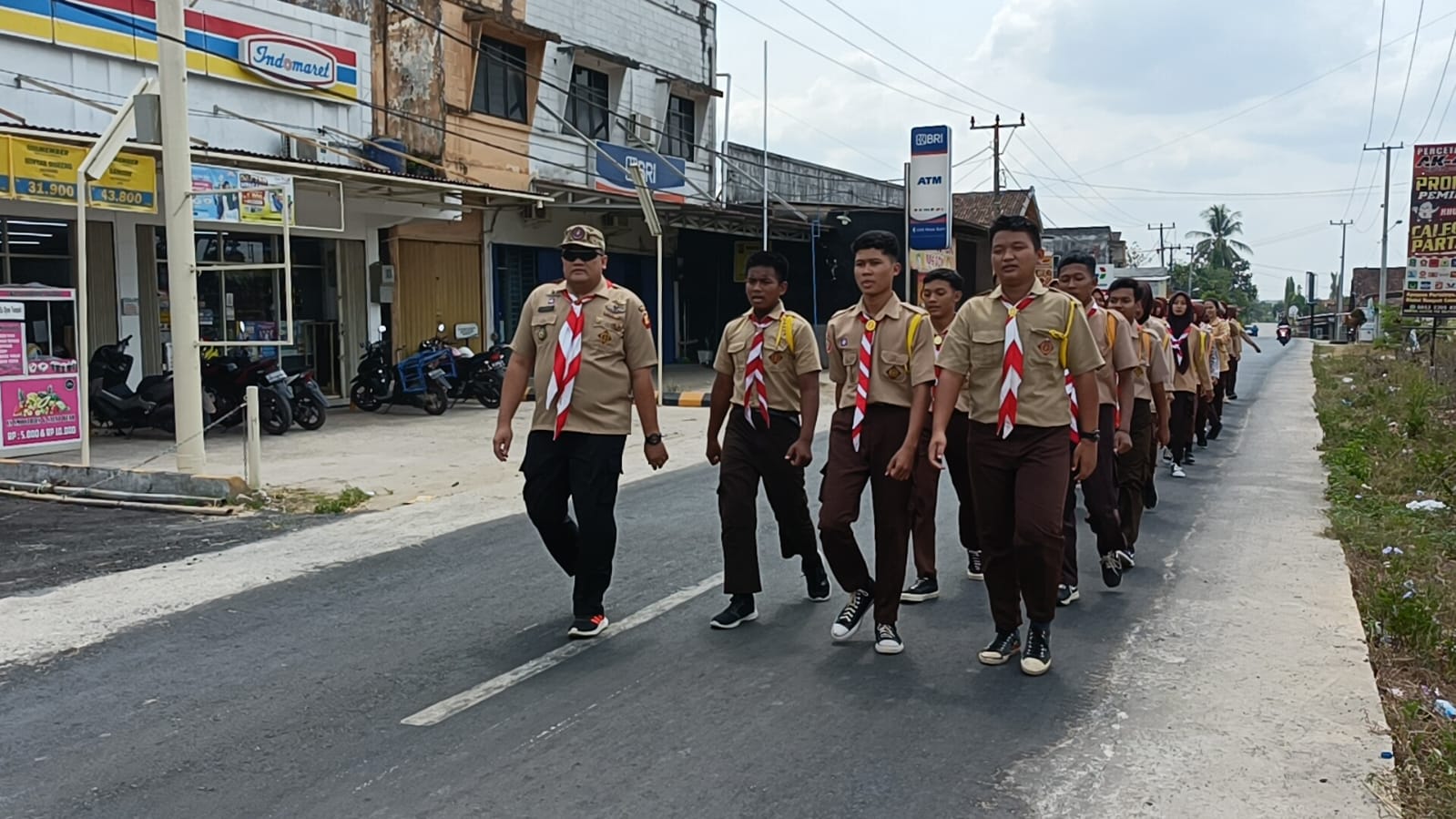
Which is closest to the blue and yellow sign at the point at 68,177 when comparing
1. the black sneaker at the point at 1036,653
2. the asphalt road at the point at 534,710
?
the asphalt road at the point at 534,710

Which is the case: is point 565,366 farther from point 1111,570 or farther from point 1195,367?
point 1195,367

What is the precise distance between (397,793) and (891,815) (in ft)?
5.20

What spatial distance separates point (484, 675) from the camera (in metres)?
5.18

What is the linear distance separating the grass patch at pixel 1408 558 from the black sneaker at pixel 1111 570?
1.23 meters

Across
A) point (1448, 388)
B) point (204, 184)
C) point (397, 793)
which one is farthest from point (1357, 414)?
point (397, 793)

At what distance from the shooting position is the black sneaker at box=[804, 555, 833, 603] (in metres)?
6.42

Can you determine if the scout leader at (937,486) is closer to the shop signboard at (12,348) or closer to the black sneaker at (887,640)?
the black sneaker at (887,640)

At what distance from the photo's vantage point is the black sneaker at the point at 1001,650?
17.5ft

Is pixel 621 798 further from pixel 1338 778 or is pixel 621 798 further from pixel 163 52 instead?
pixel 163 52

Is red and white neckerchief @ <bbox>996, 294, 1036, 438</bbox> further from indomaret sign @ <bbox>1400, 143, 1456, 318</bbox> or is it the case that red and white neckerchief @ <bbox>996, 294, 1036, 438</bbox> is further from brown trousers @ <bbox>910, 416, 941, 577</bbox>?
indomaret sign @ <bbox>1400, 143, 1456, 318</bbox>

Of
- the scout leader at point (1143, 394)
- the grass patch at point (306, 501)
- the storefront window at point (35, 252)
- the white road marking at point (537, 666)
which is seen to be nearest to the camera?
the white road marking at point (537, 666)

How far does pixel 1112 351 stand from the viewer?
22.9 ft

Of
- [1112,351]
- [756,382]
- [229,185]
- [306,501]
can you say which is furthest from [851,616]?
[229,185]

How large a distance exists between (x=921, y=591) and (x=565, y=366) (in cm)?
234
